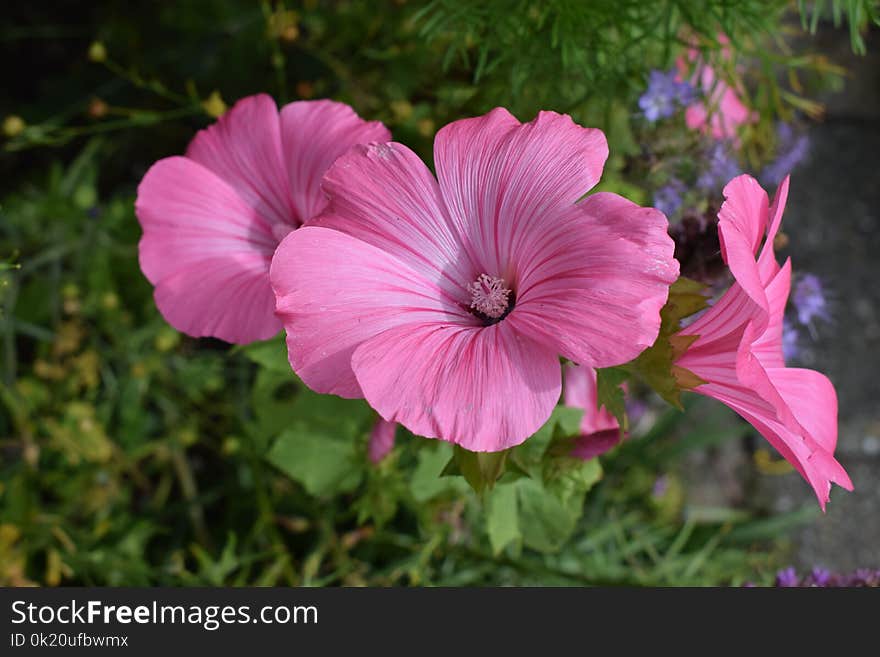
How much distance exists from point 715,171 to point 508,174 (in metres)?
0.47

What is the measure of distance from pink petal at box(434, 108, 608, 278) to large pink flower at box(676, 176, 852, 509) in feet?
0.38

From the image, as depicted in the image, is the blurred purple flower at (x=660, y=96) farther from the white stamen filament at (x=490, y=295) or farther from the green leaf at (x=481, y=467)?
the green leaf at (x=481, y=467)

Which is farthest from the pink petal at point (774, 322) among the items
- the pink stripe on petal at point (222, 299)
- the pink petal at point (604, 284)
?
the pink stripe on petal at point (222, 299)

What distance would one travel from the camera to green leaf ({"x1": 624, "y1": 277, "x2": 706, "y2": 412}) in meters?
0.70

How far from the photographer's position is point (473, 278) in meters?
0.76

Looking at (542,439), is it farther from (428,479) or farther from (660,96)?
(660,96)

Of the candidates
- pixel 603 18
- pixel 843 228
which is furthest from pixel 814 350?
pixel 603 18

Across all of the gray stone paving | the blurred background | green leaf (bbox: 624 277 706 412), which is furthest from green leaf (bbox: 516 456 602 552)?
the gray stone paving

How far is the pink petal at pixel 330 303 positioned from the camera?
0.66 metres

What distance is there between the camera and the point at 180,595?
103 cm

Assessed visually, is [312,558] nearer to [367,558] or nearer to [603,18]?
[367,558]

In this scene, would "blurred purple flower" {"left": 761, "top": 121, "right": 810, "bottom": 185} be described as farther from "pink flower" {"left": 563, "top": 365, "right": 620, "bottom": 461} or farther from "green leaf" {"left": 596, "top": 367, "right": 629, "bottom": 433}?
"green leaf" {"left": 596, "top": 367, "right": 629, "bottom": 433}

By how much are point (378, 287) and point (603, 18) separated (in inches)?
20.5

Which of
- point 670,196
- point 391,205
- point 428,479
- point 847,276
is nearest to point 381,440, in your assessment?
point 428,479
